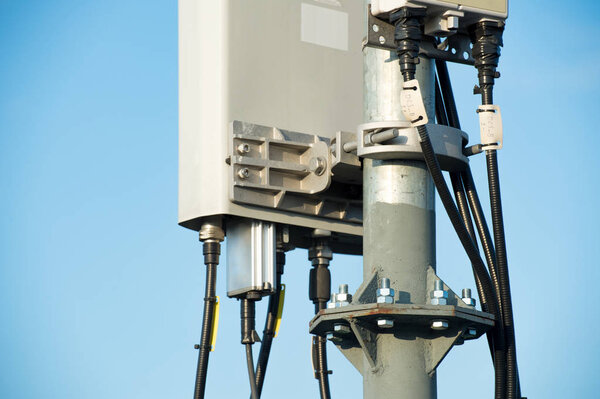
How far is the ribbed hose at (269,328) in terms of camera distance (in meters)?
7.26

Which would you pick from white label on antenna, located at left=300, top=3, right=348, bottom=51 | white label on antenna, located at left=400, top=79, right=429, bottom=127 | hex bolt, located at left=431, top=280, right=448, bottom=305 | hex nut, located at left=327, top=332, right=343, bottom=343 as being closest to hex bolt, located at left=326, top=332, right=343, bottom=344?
hex nut, located at left=327, top=332, right=343, bottom=343

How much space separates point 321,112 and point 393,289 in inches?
83.2

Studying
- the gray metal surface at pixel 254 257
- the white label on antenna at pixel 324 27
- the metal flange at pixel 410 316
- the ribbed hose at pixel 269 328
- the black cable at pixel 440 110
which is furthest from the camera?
the white label on antenna at pixel 324 27

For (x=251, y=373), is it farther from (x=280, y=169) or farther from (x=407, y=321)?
(x=407, y=321)

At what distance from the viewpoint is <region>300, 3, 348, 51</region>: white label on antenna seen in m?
7.63

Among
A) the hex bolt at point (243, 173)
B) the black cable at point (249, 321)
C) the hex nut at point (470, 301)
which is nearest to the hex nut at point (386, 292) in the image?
the hex nut at point (470, 301)

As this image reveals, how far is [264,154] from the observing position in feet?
23.0

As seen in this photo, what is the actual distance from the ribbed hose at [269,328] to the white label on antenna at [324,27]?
140cm

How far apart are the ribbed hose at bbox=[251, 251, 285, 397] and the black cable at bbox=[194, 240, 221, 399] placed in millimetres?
398

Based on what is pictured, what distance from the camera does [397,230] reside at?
→ 229 inches

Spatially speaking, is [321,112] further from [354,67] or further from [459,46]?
[459,46]

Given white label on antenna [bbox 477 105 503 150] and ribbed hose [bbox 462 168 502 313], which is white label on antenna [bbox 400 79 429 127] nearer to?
white label on antenna [bbox 477 105 503 150]

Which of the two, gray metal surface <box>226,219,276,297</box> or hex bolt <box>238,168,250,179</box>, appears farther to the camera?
gray metal surface <box>226,219,276,297</box>

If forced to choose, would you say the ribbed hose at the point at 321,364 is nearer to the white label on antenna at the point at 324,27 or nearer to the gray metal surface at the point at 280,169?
the gray metal surface at the point at 280,169
